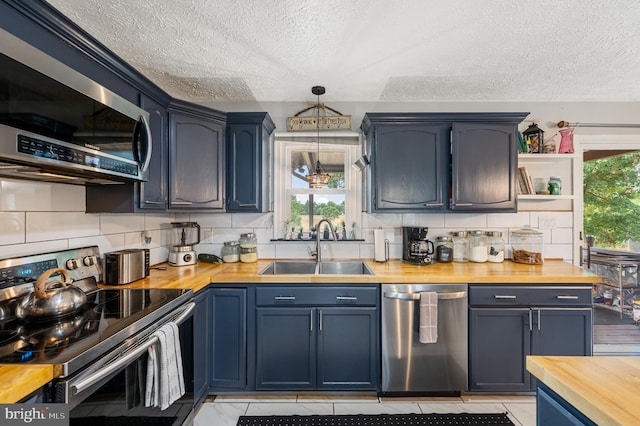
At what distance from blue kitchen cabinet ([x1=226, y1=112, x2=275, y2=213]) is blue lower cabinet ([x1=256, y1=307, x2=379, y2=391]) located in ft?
2.88

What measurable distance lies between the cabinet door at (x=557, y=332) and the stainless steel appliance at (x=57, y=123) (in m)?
2.75

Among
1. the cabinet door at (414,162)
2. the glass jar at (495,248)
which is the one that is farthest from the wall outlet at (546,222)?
the cabinet door at (414,162)

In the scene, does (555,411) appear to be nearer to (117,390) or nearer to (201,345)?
(117,390)

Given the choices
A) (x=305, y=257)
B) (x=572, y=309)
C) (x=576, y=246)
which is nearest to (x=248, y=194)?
(x=305, y=257)

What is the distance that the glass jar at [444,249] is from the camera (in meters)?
2.52

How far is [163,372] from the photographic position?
1.34 meters

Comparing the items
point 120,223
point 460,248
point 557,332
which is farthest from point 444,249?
point 120,223

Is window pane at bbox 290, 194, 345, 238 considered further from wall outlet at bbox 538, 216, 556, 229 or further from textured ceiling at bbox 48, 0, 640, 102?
wall outlet at bbox 538, 216, 556, 229

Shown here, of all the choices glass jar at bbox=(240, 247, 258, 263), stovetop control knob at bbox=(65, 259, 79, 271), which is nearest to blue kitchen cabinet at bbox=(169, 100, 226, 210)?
glass jar at bbox=(240, 247, 258, 263)

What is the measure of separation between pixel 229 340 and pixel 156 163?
4.32ft

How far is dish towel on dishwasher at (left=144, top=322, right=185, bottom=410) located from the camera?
4.29ft

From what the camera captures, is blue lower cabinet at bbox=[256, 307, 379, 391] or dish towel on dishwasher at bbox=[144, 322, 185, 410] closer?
dish towel on dishwasher at bbox=[144, 322, 185, 410]

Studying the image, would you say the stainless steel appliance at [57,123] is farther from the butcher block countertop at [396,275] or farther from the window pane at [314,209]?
the window pane at [314,209]

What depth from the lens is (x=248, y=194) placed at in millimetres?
2410
